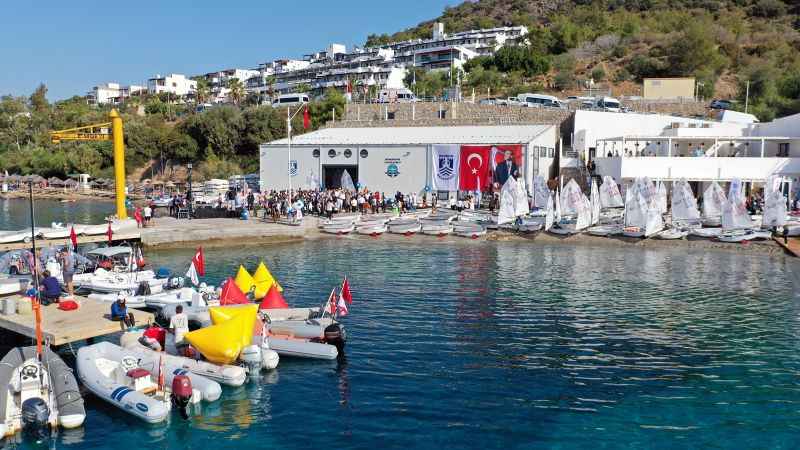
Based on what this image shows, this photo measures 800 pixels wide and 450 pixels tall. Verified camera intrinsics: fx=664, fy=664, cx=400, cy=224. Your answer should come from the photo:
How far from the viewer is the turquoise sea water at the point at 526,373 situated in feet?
48.4

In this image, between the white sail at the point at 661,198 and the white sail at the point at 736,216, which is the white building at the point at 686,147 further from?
the white sail at the point at 736,216

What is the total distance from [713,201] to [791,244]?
20.4ft

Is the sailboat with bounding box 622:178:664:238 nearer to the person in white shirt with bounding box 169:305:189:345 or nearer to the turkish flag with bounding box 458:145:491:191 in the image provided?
the turkish flag with bounding box 458:145:491:191

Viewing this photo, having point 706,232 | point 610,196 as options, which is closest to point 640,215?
point 706,232

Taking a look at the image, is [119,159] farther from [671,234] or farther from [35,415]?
[671,234]

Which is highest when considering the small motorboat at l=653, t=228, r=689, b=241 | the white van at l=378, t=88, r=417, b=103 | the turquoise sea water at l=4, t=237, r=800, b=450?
the white van at l=378, t=88, r=417, b=103

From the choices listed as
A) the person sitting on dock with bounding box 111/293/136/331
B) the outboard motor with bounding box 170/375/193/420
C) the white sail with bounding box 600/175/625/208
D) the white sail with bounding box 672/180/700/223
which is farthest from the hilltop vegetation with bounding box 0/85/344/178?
the outboard motor with bounding box 170/375/193/420

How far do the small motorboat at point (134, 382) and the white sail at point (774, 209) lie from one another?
35.0 meters

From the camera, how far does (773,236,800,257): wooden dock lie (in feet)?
120

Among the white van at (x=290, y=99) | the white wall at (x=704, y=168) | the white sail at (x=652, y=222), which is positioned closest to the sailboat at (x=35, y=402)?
the white sail at (x=652, y=222)

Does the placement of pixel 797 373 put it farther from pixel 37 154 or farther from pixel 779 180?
pixel 37 154

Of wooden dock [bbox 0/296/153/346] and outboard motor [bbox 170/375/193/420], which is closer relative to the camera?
outboard motor [bbox 170/375/193/420]

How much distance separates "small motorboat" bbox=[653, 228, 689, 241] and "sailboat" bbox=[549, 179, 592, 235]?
428cm

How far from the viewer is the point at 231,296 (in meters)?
23.1
